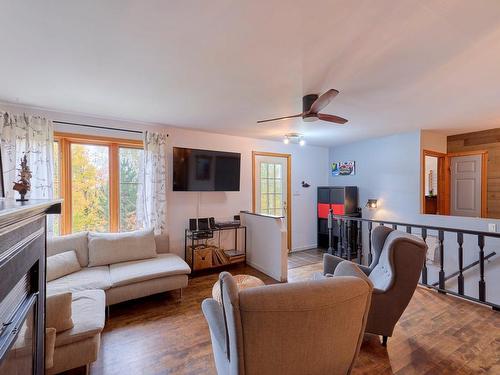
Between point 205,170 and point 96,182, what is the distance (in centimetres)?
158

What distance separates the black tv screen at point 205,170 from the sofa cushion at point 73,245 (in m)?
1.37

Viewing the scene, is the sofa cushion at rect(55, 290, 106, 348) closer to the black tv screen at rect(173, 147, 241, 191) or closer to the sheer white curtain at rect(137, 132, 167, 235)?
the sheer white curtain at rect(137, 132, 167, 235)

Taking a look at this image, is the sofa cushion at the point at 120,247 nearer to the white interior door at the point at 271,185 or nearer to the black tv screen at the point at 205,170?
the black tv screen at the point at 205,170

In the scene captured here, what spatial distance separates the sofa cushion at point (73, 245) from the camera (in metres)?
2.79

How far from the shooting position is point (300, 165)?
5.42 m

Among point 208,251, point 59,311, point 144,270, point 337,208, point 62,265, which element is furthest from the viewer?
point 337,208

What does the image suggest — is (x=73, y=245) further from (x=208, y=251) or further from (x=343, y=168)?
(x=343, y=168)

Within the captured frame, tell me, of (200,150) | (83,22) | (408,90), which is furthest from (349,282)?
(200,150)

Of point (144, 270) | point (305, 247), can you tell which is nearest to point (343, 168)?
point (305, 247)

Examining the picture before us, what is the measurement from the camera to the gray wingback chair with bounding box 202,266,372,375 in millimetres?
1006

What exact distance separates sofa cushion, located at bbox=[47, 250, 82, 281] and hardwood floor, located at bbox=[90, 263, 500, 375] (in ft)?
2.19

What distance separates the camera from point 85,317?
6.03 ft

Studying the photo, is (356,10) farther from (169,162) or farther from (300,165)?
(300,165)

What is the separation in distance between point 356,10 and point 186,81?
152 cm
